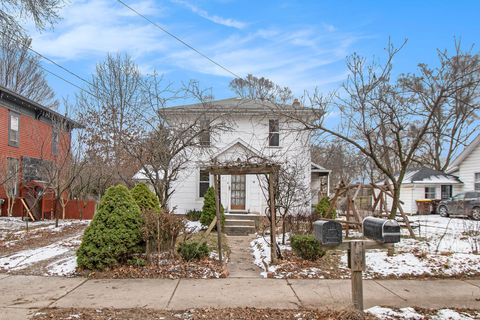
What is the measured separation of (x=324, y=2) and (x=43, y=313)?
30.0ft

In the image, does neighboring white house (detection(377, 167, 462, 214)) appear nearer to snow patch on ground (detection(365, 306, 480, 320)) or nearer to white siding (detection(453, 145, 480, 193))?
white siding (detection(453, 145, 480, 193))

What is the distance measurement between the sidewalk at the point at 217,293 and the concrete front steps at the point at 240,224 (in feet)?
25.3

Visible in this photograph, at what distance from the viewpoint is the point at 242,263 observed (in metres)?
8.80

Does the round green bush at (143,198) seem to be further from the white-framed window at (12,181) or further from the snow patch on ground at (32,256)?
the white-framed window at (12,181)

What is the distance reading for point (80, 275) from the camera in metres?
7.44

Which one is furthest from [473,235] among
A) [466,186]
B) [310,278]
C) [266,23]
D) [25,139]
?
[25,139]

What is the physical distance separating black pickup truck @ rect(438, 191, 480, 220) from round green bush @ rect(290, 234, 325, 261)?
14.7m

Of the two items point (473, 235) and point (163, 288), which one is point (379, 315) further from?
point (473, 235)

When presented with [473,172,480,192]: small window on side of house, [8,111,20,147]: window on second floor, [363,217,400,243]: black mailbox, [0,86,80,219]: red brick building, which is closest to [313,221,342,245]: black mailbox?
[363,217,400,243]: black mailbox

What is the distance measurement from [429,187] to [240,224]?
58.9ft

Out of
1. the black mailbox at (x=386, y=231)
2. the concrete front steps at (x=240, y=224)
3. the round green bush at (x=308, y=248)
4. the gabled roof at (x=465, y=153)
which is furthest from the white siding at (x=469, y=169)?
the black mailbox at (x=386, y=231)

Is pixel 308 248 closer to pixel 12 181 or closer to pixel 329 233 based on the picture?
pixel 329 233

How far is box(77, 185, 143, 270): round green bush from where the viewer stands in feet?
24.7

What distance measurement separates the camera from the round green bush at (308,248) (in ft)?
27.8
